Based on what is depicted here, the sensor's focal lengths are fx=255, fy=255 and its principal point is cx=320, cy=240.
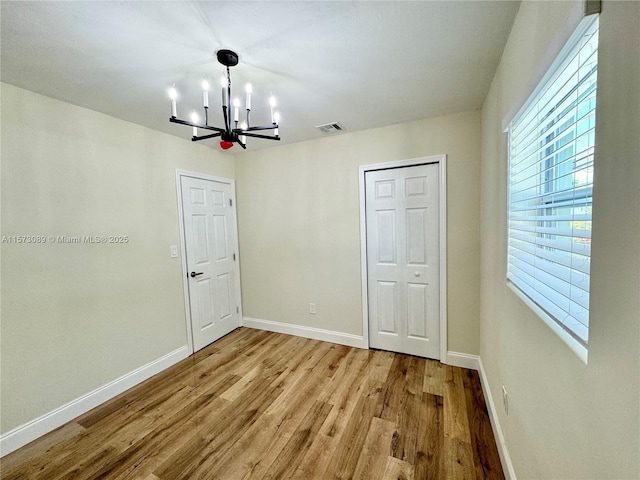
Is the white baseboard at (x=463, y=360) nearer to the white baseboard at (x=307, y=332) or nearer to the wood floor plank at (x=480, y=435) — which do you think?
the wood floor plank at (x=480, y=435)

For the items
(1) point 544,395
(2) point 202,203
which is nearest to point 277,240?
(2) point 202,203

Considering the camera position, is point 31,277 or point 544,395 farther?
point 31,277

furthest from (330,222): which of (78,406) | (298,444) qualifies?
(78,406)

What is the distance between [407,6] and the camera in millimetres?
1206

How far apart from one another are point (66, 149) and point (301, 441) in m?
2.79

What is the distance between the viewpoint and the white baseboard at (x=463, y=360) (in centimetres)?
241

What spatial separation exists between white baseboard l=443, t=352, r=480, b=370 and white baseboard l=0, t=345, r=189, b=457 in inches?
111

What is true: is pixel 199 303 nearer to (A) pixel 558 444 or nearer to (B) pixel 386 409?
(B) pixel 386 409

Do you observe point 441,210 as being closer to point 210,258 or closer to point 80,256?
point 210,258

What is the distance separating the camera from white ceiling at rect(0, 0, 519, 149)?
47.9 inches

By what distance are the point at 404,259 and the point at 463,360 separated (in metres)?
1.10

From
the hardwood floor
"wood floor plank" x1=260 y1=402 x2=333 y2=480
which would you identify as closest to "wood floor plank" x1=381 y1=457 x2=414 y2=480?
the hardwood floor

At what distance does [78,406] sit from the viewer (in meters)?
2.01

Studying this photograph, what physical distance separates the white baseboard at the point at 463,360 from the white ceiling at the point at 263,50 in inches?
90.3
